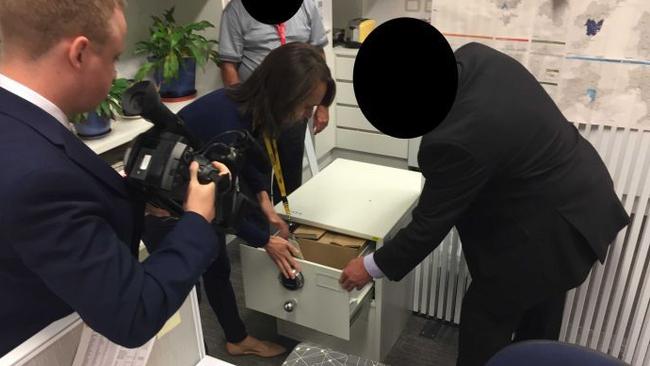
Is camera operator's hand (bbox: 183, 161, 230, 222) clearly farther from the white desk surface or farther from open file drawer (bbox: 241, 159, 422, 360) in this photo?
the white desk surface

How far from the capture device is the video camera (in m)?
0.82

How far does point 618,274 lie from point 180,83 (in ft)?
5.70

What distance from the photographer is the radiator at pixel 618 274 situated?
1.49 m

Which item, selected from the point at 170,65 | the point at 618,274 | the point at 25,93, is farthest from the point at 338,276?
the point at 170,65

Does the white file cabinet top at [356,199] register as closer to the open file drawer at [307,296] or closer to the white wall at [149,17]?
the open file drawer at [307,296]

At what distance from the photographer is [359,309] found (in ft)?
5.57

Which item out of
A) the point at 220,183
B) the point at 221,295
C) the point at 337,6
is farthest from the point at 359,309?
the point at 337,6

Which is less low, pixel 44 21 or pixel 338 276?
pixel 44 21

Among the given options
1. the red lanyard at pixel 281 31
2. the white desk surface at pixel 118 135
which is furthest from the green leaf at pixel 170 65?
the red lanyard at pixel 281 31

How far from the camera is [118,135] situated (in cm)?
183

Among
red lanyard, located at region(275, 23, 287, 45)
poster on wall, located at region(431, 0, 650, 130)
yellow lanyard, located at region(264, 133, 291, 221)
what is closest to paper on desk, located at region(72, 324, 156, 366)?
yellow lanyard, located at region(264, 133, 291, 221)

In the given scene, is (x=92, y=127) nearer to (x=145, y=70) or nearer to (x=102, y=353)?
(x=145, y=70)

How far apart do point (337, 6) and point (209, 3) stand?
1.58 meters

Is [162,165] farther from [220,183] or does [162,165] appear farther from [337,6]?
[337,6]
